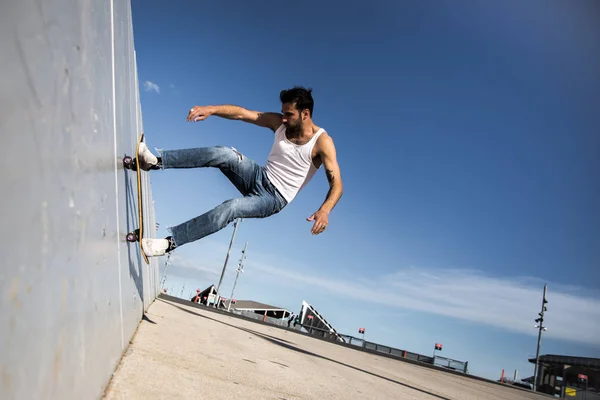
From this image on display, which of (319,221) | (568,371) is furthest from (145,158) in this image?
(568,371)

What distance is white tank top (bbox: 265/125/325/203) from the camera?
409 centimetres

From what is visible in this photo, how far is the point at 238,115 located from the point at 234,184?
2.52 ft

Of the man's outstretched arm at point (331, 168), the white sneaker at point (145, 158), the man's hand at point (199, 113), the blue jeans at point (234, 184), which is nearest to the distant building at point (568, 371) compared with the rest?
the man's outstretched arm at point (331, 168)

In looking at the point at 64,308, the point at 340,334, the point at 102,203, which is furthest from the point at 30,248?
the point at 340,334

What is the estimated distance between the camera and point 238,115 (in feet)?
14.2

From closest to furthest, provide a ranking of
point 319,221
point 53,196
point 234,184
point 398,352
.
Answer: point 53,196
point 319,221
point 234,184
point 398,352

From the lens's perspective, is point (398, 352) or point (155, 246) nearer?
point (155, 246)

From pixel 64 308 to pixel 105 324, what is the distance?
75 cm

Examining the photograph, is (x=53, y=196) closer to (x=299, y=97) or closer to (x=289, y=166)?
(x=289, y=166)

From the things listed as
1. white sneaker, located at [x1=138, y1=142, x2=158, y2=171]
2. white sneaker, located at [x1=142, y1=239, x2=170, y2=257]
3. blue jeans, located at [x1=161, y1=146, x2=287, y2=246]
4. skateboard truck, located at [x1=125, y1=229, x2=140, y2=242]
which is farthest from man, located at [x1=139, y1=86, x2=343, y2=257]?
skateboard truck, located at [x1=125, y1=229, x2=140, y2=242]

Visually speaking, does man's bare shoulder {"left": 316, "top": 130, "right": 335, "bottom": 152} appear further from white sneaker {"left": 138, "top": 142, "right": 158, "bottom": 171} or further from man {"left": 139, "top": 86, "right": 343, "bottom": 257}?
white sneaker {"left": 138, "top": 142, "right": 158, "bottom": 171}

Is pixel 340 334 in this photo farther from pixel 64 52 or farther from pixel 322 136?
pixel 64 52

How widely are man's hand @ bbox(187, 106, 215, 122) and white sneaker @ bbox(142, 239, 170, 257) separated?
113 cm

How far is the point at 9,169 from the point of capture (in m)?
0.68
